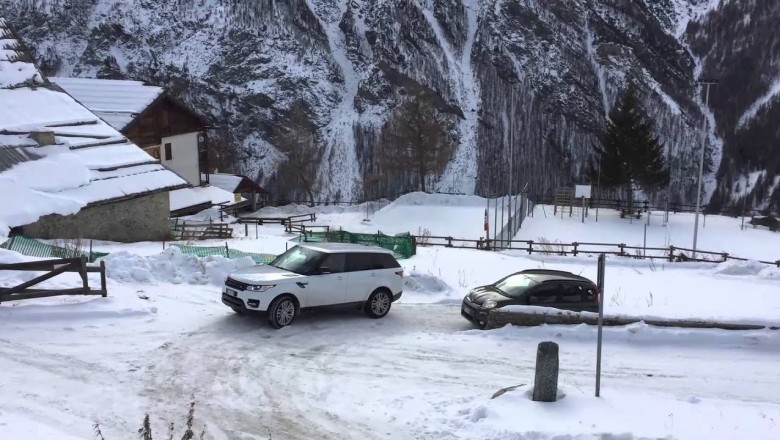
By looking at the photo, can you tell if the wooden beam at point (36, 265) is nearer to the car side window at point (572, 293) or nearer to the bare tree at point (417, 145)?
the car side window at point (572, 293)

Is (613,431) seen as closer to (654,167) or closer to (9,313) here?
(9,313)

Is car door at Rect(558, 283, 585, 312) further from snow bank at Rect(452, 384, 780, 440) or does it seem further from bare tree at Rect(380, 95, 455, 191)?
bare tree at Rect(380, 95, 455, 191)

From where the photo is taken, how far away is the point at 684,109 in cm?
9762

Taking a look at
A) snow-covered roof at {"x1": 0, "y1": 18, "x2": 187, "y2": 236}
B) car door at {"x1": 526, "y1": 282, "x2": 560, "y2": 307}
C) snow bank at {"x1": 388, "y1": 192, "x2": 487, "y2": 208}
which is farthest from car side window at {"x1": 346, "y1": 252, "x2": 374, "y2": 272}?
snow bank at {"x1": 388, "y1": 192, "x2": 487, "y2": 208}

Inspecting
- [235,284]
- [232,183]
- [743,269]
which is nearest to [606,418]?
[235,284]

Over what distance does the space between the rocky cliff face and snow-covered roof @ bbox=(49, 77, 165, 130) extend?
34627 mm

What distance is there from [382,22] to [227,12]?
78.2 ft

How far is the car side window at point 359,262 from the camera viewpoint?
14.0m

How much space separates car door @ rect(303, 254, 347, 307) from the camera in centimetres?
1335

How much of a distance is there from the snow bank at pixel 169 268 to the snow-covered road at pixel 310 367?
852mm

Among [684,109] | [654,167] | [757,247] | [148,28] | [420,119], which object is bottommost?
[757,247]

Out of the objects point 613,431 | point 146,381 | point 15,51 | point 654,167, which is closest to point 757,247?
point 654,167

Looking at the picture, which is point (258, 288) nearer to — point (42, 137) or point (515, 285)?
point (515, 285)

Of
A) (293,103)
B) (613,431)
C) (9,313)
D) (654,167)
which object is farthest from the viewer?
(293,103)
